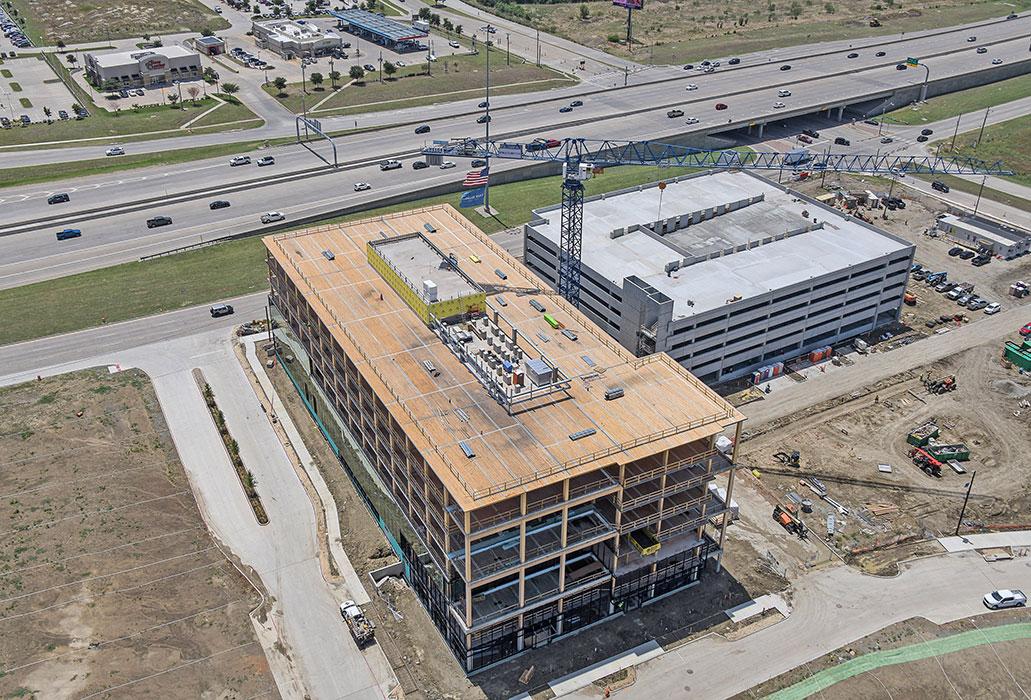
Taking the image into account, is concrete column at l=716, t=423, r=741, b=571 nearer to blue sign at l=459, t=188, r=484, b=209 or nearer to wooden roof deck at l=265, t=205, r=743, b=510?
wooden roof deck at l=265, t=205, r=743, b=510

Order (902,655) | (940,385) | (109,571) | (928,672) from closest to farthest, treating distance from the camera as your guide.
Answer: (928,672), (902,655), (109,571), (940,385)

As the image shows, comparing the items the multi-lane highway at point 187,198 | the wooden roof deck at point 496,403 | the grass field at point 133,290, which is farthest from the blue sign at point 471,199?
the wooden roof deck at point 496,403

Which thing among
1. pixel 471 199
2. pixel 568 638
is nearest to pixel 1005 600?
pixel 568 638

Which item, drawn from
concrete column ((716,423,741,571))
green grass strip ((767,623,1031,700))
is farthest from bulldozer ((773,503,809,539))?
green grass strip ((767,623,1031,700))

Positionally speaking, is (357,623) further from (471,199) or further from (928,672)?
(471,199)

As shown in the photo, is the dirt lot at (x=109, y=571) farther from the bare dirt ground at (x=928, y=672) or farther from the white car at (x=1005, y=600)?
the white car at (x=1005, y=600)

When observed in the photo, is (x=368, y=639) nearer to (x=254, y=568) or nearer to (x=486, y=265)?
(x=254, y=568)
